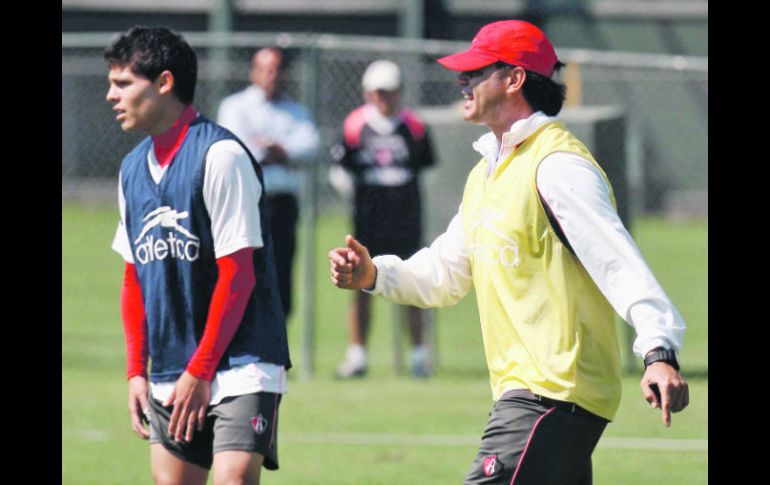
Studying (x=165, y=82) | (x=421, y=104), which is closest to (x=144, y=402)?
(x=165, y=82)

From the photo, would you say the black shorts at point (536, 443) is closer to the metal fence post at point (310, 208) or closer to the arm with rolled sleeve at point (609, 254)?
the arm with rolled sleeve at point (609, 254)

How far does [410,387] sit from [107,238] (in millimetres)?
10395

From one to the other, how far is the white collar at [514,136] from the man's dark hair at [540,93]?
3 centimetres

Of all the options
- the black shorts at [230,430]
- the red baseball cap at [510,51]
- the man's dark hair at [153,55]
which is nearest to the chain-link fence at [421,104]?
the man's dark hair at [153,55]

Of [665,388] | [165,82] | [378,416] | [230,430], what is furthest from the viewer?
[378,416]

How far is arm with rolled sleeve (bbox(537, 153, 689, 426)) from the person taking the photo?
169 inches

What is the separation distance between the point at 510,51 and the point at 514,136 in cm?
31

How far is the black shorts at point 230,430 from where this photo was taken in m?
5.16

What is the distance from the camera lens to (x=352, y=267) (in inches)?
199

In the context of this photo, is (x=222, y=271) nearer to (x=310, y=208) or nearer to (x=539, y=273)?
(x=539, y=273)

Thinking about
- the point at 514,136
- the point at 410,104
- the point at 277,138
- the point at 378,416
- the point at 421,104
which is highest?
the point at 421,104

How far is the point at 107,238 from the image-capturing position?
20891 millimetres

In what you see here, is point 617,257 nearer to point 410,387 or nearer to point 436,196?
point 410,387
